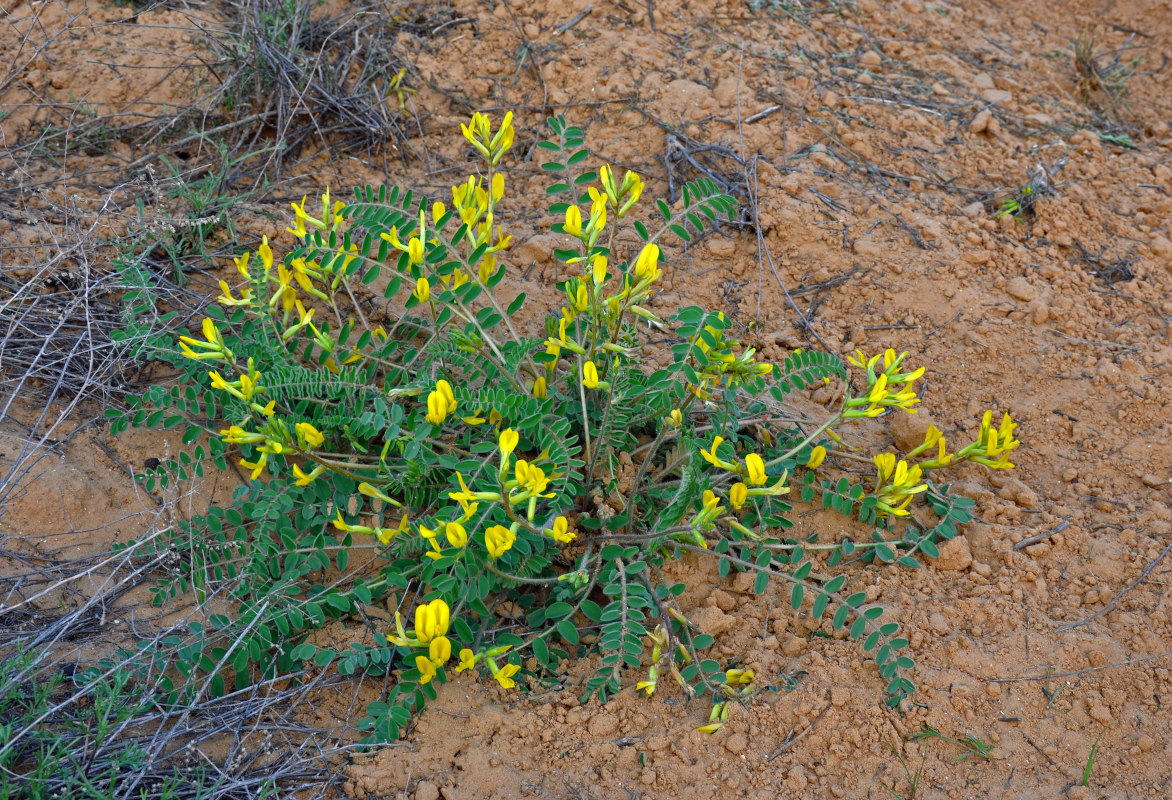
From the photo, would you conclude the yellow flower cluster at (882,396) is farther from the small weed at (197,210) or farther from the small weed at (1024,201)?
the small weed at (197,210)

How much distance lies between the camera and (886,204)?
3.34 metres

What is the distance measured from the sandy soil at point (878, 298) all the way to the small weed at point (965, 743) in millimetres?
18

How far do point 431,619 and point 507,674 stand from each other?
349 mm

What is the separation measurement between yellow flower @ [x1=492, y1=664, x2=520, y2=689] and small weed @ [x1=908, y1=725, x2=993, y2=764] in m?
0.91

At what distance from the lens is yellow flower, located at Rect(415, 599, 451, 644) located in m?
1.67

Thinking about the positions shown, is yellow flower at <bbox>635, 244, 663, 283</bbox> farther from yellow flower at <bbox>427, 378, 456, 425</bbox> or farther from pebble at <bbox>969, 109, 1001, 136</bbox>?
pebble at <bbox>969, 109, 1001, 136</bbox>

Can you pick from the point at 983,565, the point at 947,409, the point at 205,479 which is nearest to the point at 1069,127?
the point at 947,409

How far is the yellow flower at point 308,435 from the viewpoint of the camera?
206 cm

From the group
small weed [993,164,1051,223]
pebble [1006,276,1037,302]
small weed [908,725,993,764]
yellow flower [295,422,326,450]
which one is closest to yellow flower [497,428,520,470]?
yellow flower [295,422,326,450]

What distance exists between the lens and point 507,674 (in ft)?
6.35

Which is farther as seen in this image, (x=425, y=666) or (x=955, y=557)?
(x=955, y=557)

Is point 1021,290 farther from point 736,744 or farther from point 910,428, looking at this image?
point 736,744

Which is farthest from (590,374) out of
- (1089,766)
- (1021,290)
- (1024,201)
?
(1024,201)

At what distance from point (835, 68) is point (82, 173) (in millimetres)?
3064
